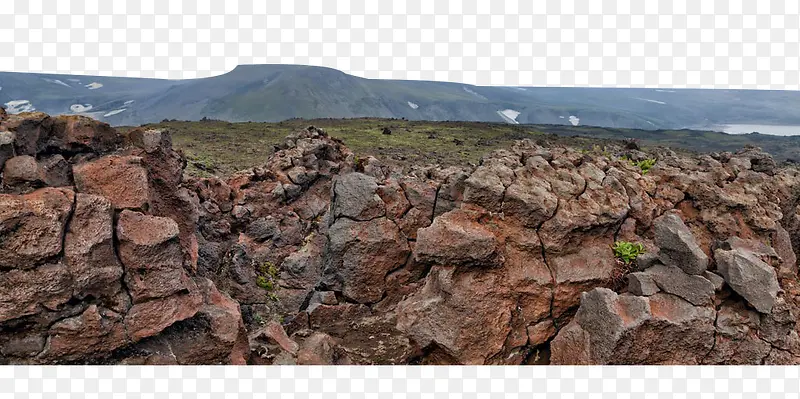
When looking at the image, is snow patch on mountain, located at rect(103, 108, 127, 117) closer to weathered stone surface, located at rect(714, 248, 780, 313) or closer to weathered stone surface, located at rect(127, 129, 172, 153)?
weathered stone surface, located at rect(127, 129, 172, 153)

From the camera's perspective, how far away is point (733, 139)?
387 ft

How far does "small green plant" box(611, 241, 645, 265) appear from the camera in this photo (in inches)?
374

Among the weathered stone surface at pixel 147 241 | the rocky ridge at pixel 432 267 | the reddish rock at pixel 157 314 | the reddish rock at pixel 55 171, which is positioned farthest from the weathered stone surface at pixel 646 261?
the reddish rock at pixel 55 171

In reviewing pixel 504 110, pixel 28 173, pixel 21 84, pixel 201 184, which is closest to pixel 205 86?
pixel 21 84

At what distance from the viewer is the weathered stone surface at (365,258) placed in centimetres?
1154

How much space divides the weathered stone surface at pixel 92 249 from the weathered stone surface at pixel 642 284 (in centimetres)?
962

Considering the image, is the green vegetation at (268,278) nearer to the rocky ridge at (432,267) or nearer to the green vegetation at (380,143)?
the rocky ridge at (432,267)

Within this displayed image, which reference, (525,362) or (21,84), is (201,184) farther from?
(21,84)

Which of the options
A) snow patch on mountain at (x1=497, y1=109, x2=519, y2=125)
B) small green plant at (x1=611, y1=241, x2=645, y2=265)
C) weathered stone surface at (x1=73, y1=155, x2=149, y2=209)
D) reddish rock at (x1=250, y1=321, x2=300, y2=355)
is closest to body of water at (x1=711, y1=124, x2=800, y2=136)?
snow patch on mountain at (x1=497, y1=109, x2=519, y2=125)

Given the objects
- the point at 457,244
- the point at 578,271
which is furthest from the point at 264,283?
the point at 578,271

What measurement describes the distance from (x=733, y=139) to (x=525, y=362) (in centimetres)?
14102

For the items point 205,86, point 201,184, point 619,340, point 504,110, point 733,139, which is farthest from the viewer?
point 504,110

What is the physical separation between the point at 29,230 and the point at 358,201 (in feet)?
23.1

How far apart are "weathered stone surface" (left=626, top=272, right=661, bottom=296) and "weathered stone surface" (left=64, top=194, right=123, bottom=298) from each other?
31.6 feet
